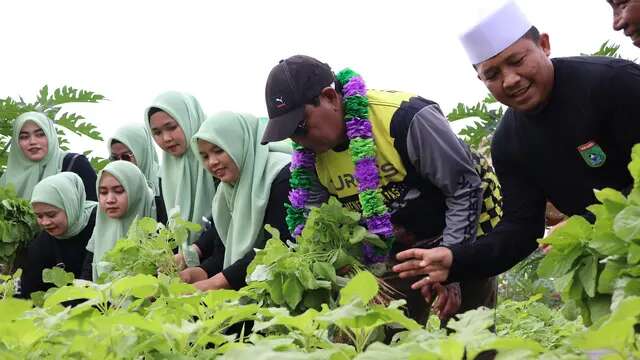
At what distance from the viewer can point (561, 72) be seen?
285 centimetres

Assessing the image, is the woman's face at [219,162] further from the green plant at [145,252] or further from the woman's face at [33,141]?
the woman's face at [33,141]

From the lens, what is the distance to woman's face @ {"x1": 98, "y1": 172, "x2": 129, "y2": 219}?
18.3 ft

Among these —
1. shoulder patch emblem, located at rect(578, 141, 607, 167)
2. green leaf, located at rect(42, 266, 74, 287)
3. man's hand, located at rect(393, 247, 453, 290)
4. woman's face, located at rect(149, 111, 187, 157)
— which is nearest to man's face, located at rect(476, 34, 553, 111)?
shoulder patch emblem, located at rect(578, 141, 607, 167)

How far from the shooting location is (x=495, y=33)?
115 inches

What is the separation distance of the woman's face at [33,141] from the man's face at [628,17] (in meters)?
5.04

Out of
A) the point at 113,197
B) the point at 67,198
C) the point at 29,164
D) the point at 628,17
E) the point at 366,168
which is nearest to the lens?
the point at 628,17

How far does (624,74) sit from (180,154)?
3.11 metres

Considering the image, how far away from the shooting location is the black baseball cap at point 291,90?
3.45 m

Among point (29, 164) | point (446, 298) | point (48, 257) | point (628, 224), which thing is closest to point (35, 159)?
point (29, 164)

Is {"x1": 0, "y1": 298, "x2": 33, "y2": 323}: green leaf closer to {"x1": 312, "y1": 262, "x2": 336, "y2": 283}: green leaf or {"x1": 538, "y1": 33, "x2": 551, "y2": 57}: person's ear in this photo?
{"x1": 312, "y1": 262, "x2": 336, "y2": 283}: green leaf

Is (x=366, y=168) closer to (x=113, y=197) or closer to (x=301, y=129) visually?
(x=301, y=129)

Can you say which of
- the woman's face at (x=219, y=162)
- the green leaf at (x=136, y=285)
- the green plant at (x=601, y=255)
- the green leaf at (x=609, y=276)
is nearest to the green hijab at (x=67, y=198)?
the woman's face at (x=219, y=162)

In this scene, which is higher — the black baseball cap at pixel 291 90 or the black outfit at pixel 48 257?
the black baseball cap at pixel 291 90

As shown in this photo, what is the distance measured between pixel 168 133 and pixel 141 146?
154cm
